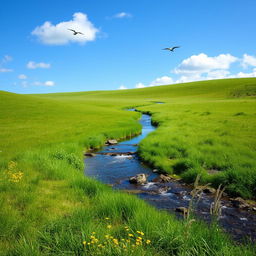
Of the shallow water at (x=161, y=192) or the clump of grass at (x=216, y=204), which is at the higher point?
the clump of grass at (x=216, y=204)

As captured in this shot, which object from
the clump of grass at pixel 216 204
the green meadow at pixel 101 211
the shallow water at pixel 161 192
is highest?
the clump of grass at pixel 216 204

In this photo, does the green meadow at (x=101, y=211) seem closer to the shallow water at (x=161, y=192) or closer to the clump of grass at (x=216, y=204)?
the clump of grass at (x=216, y=204)

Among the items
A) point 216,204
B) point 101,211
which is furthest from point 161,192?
point 216,204

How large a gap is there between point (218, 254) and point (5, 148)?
1561cm

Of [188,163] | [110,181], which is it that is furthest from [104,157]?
[188,163]

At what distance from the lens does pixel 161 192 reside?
32.8 feet

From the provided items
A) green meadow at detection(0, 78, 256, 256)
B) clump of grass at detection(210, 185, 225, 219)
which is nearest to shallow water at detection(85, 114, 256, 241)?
green meadow at detection(0, 78, 256, 256)

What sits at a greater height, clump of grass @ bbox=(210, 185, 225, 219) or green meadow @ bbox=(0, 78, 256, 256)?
clump of grass @ bbox=(210, 185, 225, 219)

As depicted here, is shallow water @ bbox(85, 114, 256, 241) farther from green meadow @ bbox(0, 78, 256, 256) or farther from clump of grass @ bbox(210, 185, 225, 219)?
clump of grass @ bbox(210, 185, 225, 219)

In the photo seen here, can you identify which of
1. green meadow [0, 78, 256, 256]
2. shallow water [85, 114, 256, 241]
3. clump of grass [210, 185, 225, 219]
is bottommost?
shallow water [85, 114, 256, 241]

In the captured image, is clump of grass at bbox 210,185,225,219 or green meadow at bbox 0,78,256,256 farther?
green meadow at bbox 0,78,256,256

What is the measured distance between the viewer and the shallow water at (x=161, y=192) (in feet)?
23.6

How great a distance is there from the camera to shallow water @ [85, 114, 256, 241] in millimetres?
7184

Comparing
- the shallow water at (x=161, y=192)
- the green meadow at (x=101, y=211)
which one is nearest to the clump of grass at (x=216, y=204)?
the green meadow at (x=101, y=211)
